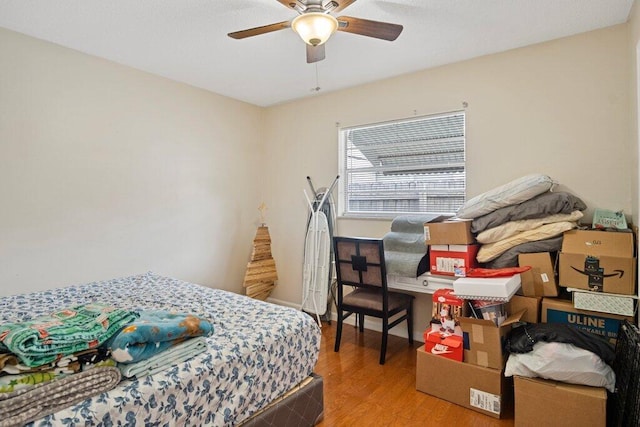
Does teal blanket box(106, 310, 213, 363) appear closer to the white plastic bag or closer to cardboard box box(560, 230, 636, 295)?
the white plastic bag

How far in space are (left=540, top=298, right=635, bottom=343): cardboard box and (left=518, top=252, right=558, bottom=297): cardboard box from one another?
0.06m

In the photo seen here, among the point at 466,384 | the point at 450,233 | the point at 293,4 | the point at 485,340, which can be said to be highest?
the point at 293,4

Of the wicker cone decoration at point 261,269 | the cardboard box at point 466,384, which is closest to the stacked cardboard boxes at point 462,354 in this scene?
the cardboard box at point 466,384

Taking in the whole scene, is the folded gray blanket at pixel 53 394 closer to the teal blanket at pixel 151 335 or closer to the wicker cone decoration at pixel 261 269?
the teal blanket at pixel 151 335

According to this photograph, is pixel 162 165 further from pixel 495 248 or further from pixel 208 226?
pixel 495 248

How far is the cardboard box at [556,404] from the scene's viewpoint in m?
1.75

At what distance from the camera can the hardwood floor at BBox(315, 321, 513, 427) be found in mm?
2051

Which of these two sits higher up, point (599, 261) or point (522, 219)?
point (522, 219)

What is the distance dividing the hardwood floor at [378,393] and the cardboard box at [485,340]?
1.04ft

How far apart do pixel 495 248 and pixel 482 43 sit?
155cm

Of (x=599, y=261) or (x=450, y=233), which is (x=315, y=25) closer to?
(x=450, y=233)

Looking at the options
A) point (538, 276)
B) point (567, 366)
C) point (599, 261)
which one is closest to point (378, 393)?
point (567, 366)

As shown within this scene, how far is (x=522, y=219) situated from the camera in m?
2.38

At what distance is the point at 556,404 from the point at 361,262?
4.86 feet
